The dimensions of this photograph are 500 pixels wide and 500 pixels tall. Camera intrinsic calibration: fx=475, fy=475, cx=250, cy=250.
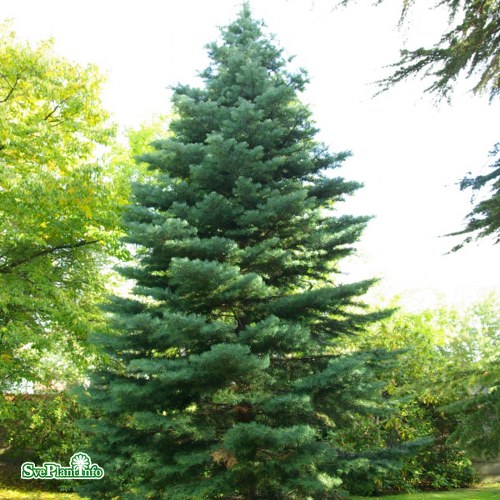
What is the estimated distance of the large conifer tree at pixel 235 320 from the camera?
19.7 feet

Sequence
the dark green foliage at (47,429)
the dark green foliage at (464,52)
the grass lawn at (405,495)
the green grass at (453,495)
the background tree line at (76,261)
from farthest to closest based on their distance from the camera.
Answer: the dark green foliage at (47,429) < the grass lawn at (405,495) < the green grass at (453,495) < the background tree line at (76,261) < the dark green foliage at (464,52)

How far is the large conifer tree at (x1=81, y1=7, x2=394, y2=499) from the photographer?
6.00 meters

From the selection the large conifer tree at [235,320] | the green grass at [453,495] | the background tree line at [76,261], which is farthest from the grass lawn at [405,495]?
the large conifer tree at [235,320]

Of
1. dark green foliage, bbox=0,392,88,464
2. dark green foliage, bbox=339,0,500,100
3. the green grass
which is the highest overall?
dark green foliage, bbox=339,0,500,100

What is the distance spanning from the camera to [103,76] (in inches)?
390

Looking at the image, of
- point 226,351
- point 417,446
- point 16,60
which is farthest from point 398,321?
point 16,60

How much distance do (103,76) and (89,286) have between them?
177 inches

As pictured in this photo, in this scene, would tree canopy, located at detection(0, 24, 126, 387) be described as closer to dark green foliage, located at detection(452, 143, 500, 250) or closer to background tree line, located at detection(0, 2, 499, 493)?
background tree line, located at detection(0, 2, 499, 493)

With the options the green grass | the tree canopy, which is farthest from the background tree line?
the green grass

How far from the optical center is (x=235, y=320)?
7465mm

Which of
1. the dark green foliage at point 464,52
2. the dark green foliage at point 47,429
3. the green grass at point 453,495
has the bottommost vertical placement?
the green grass at point 453,495

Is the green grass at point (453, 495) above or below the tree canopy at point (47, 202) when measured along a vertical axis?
below

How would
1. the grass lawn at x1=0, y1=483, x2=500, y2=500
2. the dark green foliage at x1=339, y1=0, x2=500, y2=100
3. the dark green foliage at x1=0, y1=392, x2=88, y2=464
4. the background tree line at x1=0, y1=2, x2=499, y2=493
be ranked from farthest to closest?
the dark green foliage at x1=0, y1=392, x2=88, y2=464 → the grass lawn at x1=0, y1=483, x2=500, y2=500 → the background tree line at x1=0, y1=2, x2=499, y2=493 → the dark green foliage at x1=339, y1=0, x2=500, y2=100

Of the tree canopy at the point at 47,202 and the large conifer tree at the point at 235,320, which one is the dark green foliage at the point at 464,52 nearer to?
the large conifer tree at the point at 235,320
